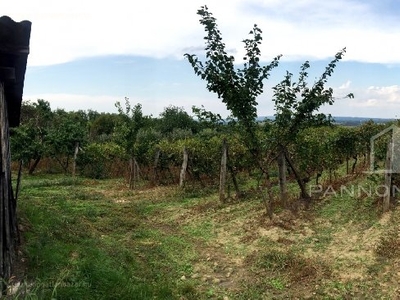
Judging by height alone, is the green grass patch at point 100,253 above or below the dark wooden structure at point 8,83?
below

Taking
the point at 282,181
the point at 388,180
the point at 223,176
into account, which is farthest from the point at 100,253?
the point at 388,180

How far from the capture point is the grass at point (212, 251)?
5.02 meters

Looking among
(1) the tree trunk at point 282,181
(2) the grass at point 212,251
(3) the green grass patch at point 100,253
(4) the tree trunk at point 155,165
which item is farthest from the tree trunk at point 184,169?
(1) the tree trunk at point 282,181

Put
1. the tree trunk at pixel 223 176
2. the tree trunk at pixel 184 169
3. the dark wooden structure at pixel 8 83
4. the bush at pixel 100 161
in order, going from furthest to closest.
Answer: the bush at pixel 100 161
the tree trunk at pixel 184 169
the tree trunk at pixel 223 176
the dark wooden structure at pixel 8 83

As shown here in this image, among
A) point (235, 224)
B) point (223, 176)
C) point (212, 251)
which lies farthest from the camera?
point (223, 176)

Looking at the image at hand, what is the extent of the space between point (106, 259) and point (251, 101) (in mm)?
4194

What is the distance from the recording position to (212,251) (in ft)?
22.5

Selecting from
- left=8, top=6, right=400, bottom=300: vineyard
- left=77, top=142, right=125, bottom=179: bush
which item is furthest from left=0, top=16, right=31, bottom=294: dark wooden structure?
left=77, top=142, right=125, bottom=179: bush

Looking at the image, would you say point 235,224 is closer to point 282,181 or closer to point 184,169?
point 282,181

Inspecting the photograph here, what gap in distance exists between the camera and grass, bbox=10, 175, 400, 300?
5016 mm

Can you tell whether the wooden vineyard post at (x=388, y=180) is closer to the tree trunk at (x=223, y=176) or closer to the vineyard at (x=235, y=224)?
the vineyard at (x=235, y=224)

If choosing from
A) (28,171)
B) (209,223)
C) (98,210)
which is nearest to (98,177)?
(28,171)

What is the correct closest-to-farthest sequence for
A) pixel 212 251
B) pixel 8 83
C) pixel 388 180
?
1. pixel 8 83
2. pixel 212 251
3. pixel 388 180

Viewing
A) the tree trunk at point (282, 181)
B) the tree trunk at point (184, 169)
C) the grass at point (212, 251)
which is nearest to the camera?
the grass at point (212, 251)
